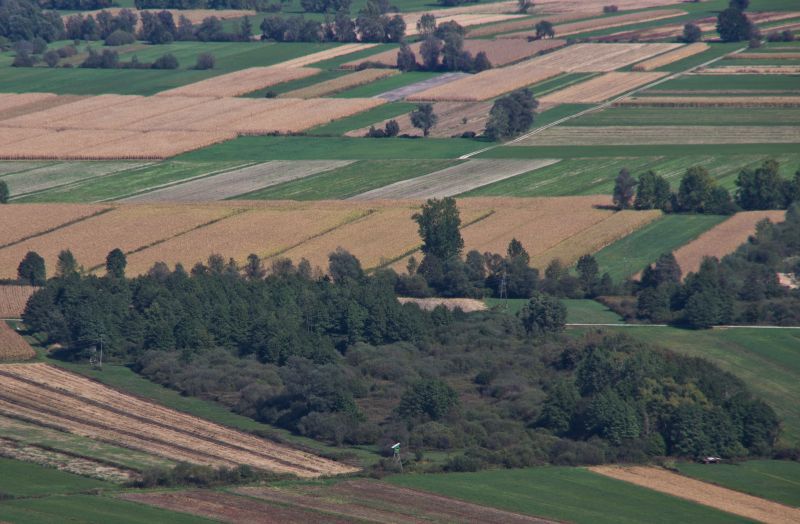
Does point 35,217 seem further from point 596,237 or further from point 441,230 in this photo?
point 596,237

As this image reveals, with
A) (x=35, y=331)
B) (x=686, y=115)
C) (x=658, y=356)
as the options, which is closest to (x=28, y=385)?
(x=35, y=331)

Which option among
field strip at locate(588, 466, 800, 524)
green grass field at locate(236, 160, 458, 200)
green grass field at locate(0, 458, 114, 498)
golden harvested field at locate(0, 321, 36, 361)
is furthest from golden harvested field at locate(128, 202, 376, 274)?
field strip at locate(588, 466, 800, 524)

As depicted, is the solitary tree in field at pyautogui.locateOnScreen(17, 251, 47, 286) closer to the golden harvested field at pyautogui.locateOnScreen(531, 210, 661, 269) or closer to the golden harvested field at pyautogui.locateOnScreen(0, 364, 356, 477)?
the golden harvested field at pyautogui.locateOnScreen(0, 364, 356, 477)

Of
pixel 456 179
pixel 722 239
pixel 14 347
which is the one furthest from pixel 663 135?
pixel 14 347

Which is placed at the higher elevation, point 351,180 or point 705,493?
point 351,180

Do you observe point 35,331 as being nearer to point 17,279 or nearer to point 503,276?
point 17,279

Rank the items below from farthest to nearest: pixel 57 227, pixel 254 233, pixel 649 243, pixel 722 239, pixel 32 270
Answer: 1. pixel 57 227
2. pixel 254 233
3. pixel 722 239
4. pixel 649 243
5. pixel 32 270
